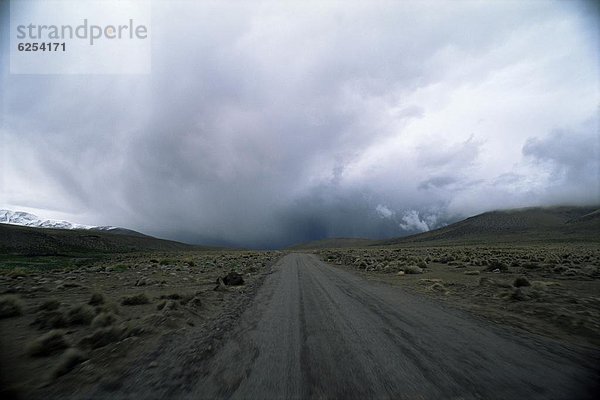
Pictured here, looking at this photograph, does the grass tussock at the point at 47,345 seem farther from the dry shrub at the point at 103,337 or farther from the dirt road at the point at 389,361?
the dirt road at the point at 389,361

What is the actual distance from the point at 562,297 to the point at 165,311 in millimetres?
13850

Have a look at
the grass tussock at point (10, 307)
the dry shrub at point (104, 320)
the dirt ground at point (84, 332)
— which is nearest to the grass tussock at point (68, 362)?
the dirt ground at point (84, 332)

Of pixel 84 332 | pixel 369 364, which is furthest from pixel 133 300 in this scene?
pixel 369 364

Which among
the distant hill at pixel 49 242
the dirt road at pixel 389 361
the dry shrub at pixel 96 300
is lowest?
the dirt road at pixel 389 361

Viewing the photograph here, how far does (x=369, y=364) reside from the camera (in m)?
4.68

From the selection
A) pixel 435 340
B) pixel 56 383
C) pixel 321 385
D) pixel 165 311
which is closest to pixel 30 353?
pixel 56 383

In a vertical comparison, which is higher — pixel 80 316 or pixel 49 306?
pixel 49 306

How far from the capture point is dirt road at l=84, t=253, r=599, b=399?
A: 12.6 feet

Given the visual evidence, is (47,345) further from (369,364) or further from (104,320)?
(369,364)

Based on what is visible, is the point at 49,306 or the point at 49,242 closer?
the point at 49,306

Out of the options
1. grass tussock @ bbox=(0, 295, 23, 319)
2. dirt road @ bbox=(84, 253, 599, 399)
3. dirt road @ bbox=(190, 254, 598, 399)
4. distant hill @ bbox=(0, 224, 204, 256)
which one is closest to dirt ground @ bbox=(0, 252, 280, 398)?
grass tussock @ bbox=(0, 295, 23, 319)

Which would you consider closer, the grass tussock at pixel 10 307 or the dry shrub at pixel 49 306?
the grass tussock at pixel 10 307

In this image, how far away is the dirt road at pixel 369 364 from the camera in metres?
3.84

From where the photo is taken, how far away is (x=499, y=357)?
503 cm
